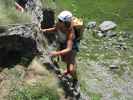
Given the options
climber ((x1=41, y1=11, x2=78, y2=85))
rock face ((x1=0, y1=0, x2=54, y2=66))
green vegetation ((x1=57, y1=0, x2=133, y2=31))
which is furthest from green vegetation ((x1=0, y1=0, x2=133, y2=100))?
climber ((x1=41, y1=11, x2=78, y2=85))

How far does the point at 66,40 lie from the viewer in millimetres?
14336

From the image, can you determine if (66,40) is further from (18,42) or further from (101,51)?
(101,51)

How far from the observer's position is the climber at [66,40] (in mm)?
13812

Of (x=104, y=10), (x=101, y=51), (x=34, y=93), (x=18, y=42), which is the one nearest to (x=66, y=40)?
(x=18, y=42)

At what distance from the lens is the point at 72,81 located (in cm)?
1501

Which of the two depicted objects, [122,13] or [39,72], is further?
[122,13]

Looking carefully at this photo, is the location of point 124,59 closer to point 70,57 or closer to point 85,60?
point 85,60

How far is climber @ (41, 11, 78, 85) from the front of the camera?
45.3ft

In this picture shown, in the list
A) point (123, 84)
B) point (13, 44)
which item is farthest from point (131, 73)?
point (13, 44)

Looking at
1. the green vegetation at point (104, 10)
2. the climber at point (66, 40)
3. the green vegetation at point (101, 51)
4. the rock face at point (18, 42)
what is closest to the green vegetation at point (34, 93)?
the green vegetation at point (101, 51)

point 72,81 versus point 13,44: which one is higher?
point 13,44

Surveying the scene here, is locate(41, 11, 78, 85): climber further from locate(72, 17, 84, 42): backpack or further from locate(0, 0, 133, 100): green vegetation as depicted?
locate(0, 0, 133, 100): green vegetation

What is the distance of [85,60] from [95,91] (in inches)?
182

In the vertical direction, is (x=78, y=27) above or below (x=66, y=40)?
above
